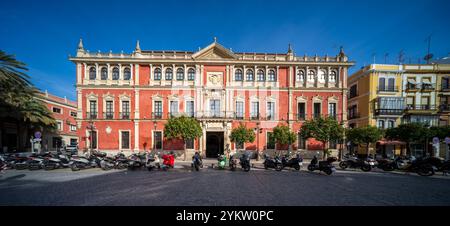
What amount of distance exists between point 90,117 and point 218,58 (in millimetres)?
16253

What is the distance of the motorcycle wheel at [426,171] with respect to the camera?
34.8ft

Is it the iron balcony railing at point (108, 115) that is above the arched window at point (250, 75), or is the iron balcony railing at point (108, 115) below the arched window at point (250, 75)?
below

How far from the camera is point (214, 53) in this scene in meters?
20.2

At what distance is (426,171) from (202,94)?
736 inches

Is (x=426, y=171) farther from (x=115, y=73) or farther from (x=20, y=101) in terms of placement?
(x=20, y=101)

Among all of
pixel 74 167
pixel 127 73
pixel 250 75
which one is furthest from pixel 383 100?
pixel 74 167

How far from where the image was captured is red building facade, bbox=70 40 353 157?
1920 cm

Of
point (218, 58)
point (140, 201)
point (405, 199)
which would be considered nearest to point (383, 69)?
point (218, 58)

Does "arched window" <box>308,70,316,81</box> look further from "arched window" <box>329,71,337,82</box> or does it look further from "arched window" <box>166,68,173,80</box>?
"arched window" <box>166,68,173,80</box>

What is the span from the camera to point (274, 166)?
1238cm

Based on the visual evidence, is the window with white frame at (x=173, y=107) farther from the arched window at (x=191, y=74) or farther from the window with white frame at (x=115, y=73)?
the window with white frame at (x=115, y=73)

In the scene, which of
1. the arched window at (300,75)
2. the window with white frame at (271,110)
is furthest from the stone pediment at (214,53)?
the arched window at (300,75)

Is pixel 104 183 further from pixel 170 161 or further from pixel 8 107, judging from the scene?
pixel 8 107

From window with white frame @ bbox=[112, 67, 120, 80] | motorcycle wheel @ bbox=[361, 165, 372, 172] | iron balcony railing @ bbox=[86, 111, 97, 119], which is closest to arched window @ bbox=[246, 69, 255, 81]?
motorcycle wheel @ bbox=[361, 165, 372, 172]
